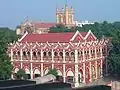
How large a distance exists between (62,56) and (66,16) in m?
44.9

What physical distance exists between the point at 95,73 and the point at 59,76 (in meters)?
4.58

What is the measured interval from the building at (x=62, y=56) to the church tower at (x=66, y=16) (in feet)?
131

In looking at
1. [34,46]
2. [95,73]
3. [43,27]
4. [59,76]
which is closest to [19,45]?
[34,46]

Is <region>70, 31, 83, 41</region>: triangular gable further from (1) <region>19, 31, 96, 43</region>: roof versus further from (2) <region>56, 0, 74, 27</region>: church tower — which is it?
(2) <region>56, 0, 74, 27</region>: church tower

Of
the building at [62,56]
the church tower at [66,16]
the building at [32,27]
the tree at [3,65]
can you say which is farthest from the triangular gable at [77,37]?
the church tower at [66,16]

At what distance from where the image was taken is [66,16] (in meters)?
79.4

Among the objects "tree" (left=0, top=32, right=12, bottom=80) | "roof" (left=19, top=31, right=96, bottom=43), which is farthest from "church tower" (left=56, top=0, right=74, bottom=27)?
"tree" (left=0, top=32, right=12, bottom=80)

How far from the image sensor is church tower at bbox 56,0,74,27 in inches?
3128

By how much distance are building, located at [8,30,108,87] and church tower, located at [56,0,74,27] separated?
131 feet

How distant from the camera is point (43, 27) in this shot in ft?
276

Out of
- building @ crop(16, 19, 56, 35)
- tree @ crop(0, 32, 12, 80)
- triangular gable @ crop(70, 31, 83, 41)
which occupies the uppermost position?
building @ crop(16, 19, 56, 35)

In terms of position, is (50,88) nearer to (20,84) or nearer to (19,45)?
(20,84)

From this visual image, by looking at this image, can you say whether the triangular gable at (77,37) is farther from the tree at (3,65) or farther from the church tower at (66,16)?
the church tower at (66,16)

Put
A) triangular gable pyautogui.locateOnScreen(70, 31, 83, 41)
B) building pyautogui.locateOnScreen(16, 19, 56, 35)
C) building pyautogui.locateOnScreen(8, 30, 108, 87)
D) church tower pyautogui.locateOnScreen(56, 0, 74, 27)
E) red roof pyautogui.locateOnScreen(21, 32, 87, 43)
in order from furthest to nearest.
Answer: church tower pyautogui.locateOnScreen(56, 0, 74, 27)
building pyautogui.locateOnScreen(16, 19, 56, 35)
red roof pyautogui.locateOnScreen(21, 32, 87, 43)
triangular gable pyautogui.locateOnScreen(70, 31, 83, 41)
building pyautogui.locateOnScreen(8, 30, 108, 87)
